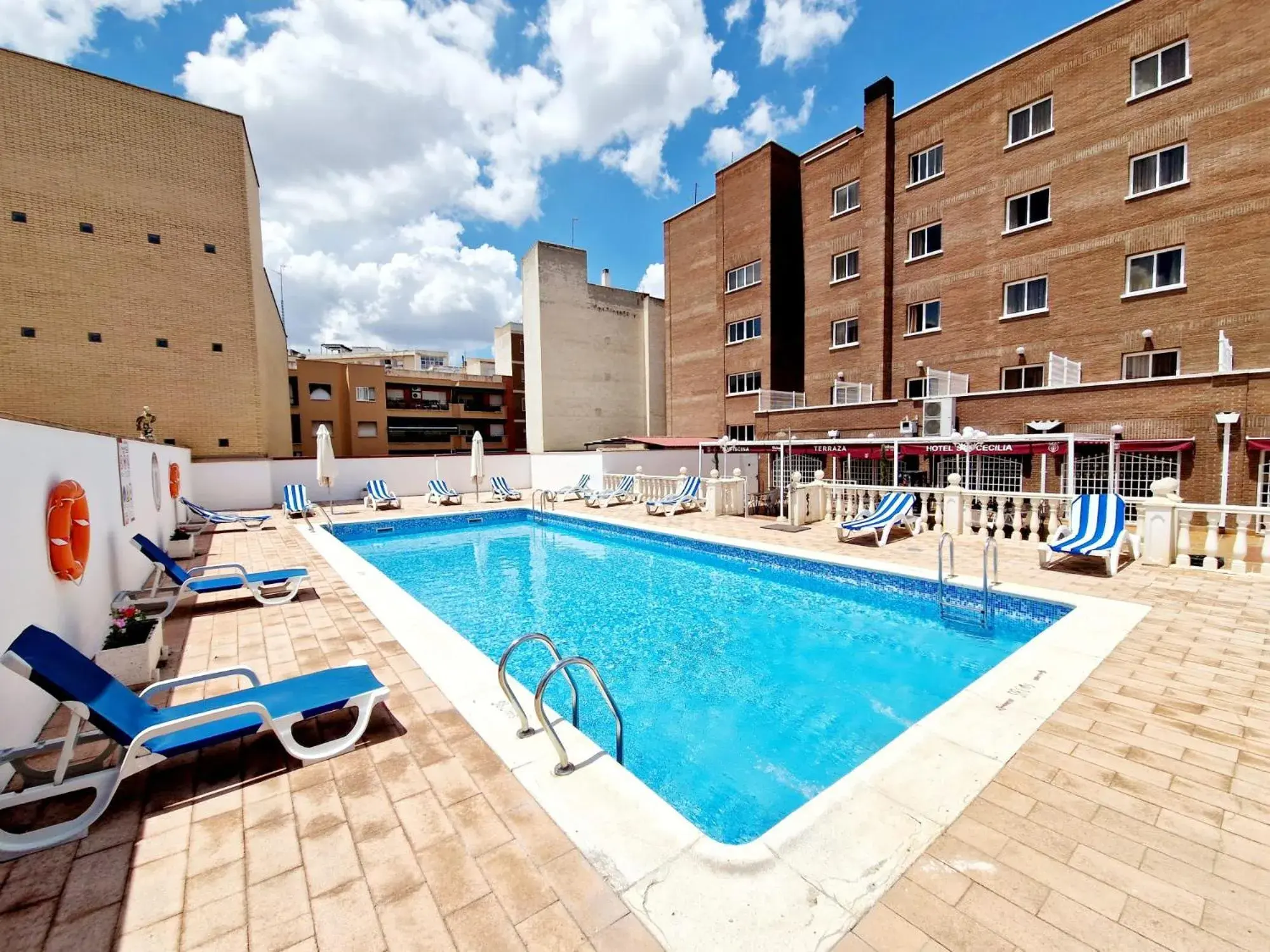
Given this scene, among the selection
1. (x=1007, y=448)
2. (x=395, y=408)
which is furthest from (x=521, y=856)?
(x=395, y=408)

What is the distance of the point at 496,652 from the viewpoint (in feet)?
23.5

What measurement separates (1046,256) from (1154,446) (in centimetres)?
802

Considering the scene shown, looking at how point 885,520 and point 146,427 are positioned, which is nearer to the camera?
point 885,520

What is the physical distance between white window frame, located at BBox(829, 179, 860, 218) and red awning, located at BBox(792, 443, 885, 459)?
11.5 metres

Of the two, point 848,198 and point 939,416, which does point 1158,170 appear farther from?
point 848,198

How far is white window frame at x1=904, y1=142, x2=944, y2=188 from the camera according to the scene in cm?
2088

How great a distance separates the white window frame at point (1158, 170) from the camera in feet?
51.6

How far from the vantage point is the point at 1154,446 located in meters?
14.1

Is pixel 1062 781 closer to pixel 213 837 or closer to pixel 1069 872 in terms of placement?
pixel 1069 872

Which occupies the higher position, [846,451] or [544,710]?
[846,451]

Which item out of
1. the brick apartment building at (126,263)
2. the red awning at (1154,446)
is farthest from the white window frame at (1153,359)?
the brick apartment building at (126,263)

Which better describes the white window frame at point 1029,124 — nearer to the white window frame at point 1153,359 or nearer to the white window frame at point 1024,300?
the white window frame at point 1024,300

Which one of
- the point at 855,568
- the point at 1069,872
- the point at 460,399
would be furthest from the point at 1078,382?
the point at 460,399

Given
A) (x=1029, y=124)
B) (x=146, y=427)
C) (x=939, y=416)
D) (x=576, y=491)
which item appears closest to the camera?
(x=146, y=427)
